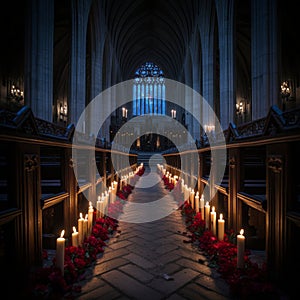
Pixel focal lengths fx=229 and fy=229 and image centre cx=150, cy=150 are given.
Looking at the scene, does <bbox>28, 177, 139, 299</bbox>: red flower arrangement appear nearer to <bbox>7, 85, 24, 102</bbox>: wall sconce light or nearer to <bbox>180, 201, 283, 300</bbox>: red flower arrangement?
<bbox>180, 201, 283, 300</bbox>: red flower arrangement

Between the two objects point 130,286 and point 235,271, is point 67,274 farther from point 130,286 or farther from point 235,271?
point 235,271

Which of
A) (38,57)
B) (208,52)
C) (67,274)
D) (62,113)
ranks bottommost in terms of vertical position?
(67,274)

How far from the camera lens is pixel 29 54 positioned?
7023 mm

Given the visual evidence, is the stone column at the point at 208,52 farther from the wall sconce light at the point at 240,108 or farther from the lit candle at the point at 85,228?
the lit candle at the point at 85,228

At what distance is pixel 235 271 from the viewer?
2287mm

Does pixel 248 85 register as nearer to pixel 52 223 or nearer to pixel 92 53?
pixel 92 53

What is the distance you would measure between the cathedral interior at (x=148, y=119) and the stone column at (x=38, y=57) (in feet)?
0.10

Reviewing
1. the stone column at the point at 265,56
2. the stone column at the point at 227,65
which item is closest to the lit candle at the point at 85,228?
the stone column at the point at 265,56

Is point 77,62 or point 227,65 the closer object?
point 227,65

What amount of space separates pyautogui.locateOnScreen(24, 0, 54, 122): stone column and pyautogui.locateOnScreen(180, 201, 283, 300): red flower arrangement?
19.8 feet

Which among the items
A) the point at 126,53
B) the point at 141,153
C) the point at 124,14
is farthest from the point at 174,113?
the point at 124,14

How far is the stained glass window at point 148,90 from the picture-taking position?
1374 inches

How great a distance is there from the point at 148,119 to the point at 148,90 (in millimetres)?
5381

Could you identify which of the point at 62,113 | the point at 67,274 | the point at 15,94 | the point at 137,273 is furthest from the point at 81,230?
the point at 62,113
